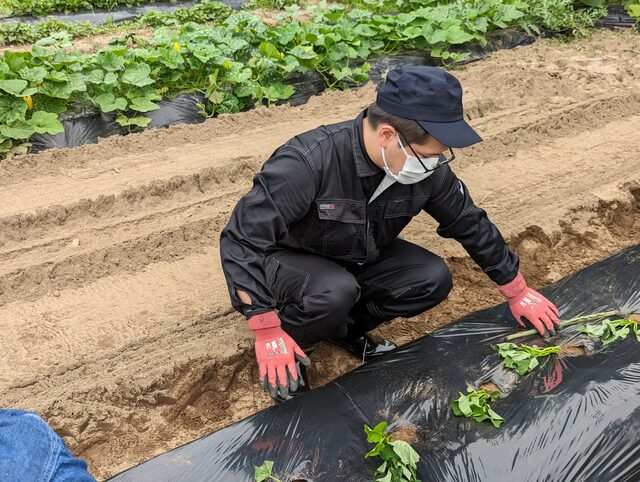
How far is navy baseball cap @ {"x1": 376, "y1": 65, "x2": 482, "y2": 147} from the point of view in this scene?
7.64 feet

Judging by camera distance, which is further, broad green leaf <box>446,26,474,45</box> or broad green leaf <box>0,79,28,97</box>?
broad green leaf <box>446,26,474,45</box>

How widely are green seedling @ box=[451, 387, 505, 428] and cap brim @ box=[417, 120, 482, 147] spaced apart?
0.97m

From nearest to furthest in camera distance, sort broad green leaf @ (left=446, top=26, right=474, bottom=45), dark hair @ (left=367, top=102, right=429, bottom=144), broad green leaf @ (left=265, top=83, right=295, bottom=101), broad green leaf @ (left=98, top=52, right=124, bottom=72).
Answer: dark hair @ (left=367, top=102, right=429, bottom=144)
broad green leaf @ (left=98, top=52, right=124, bottom=72)
broad green leaf @ (left=265, top=83, right=295, bottom=101)
broad green leaf @ (left=446, top=26, right=474, bottom=45)

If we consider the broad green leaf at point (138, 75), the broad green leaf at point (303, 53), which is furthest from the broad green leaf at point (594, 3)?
the broad green leaf at point (138, 75)

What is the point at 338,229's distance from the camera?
271cm

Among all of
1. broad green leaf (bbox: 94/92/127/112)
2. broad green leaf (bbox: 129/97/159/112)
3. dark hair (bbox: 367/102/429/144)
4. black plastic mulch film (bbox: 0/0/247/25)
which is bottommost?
black plastic mulch film (bbox: 0/0/247/25)

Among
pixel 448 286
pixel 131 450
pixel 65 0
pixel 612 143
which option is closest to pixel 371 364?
pixel 448 286

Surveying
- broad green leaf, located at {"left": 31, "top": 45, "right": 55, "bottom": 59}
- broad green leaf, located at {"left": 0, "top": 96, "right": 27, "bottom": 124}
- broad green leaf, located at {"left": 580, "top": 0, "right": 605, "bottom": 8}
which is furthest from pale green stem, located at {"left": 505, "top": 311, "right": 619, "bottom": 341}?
broad green leaf, located at {"left": 580, "top": 0, "right": 605, "bottom": 8}

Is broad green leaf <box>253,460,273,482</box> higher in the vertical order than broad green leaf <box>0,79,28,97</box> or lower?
lower

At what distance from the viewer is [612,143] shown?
15.7ft

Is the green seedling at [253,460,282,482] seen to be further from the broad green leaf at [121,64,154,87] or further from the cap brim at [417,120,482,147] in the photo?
the broad green leaf at [121,64,154,87]

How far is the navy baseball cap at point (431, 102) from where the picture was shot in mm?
2328

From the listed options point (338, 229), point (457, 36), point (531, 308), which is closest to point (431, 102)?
point (338, 229)

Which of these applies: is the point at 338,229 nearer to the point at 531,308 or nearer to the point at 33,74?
the point at 531,308
